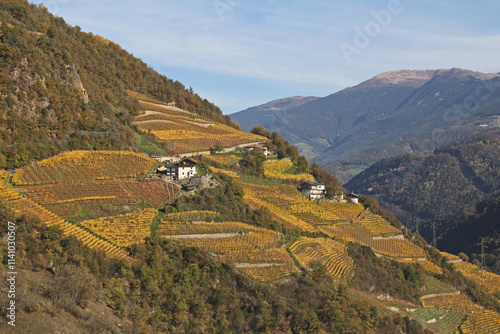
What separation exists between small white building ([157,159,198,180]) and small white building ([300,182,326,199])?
2419 centimetres

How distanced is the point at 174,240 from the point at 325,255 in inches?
662

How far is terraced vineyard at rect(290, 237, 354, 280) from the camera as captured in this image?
1743 inches

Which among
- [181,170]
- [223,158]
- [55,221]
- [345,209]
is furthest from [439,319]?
[55,221]

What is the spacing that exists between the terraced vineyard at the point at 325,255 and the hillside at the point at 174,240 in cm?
22

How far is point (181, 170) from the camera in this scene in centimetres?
5175

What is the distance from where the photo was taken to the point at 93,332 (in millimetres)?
20797

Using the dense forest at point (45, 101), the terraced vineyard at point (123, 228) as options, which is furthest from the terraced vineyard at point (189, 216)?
the dense forest at point (45, 101)

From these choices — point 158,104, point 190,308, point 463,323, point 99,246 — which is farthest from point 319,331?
point 158,104

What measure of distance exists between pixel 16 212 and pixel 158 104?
225 feet

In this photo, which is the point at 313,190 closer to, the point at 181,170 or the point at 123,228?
the point at 181,170

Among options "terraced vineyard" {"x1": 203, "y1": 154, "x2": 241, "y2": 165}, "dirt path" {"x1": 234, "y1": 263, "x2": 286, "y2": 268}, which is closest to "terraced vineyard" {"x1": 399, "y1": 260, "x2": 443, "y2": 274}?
"dirt path" {"x1": 234, "y1": 263, "x2": 286, "y2": 268}

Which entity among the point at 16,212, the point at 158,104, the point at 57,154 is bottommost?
the point at 16,212

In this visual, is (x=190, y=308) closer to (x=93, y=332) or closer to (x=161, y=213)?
(x=93, y=332)

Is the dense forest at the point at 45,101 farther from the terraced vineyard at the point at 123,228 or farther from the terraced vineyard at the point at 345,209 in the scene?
the terraced vineyard at the point at 345,209
